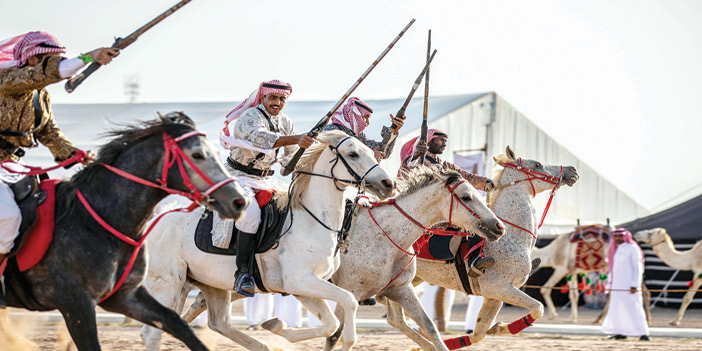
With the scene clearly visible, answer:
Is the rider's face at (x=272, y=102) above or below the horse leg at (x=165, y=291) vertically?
above

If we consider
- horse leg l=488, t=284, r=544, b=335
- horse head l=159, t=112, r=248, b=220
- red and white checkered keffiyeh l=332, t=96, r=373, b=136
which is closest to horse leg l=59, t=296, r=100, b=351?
horse head l=159, t=112, r=248, b=220

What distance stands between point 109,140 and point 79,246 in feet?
2.62

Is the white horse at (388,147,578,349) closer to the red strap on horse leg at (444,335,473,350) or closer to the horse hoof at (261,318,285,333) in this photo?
the red strap on horse leg at (444,335,473,350)

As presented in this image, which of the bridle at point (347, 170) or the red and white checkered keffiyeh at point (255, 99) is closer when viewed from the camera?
the bridle at point (347, 170)

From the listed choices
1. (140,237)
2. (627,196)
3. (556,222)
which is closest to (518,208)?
(140,237)

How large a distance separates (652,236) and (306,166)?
45.5ft

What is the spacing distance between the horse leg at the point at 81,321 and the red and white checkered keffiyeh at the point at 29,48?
1.61 meters

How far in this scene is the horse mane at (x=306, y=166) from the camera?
749 cm

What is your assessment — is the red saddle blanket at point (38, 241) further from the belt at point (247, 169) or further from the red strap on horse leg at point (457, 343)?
the red strap on horse leg at point (457, 343)

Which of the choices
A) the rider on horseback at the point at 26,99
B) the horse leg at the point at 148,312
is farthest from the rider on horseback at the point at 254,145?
the rider on horseback at the point at 26,99

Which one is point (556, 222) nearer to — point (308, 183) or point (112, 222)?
point (308, 183)

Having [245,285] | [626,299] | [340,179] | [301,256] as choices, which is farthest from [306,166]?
[626,299]

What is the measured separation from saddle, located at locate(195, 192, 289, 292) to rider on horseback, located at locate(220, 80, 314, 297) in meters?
0.07

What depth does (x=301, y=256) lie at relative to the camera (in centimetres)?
711
